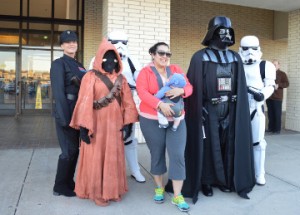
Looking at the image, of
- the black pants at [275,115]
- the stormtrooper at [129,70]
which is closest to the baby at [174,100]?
the stormtrooper at [129,70]

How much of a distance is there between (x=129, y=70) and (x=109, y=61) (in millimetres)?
A: 844

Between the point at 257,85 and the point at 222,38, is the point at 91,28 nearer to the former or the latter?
the point at 257,85

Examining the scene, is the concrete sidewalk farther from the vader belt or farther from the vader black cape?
the vader belt

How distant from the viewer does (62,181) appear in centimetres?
411

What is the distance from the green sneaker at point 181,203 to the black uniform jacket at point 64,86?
149 centimetres

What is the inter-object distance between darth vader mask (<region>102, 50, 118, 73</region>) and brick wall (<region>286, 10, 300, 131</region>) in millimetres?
6824

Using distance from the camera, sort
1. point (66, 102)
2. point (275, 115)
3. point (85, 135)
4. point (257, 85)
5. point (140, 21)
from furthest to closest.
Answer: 1. point (275, 115)
2. point (140, 21)
3. point (257, 85)
4. point (66, 102)
5. point (85, 135)

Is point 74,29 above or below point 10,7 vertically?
below

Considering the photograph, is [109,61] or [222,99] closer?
[109,61]

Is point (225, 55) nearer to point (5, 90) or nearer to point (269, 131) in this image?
point (269, 131)

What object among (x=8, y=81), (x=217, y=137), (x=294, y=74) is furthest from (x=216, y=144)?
(x=8, y=81)

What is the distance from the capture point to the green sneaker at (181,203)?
3.70 m

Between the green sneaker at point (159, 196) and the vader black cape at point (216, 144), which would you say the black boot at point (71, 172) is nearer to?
the green sneaker at point (159, 196)

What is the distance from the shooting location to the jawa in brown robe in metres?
3.72
